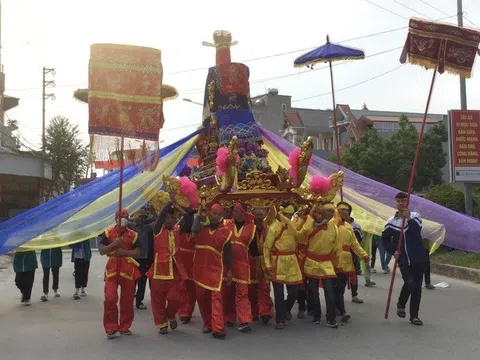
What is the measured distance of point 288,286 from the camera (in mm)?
7273

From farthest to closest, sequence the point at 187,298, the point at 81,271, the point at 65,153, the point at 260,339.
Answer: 1. the point at 65,153
2. the point at 81,271
3. the point at 187,298
4. the point at 260,339

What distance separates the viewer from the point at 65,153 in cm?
3409

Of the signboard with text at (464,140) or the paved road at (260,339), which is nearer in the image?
the paved road at (260,339)

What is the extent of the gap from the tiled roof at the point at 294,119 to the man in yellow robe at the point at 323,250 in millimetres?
40782

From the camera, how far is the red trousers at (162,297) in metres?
6.88

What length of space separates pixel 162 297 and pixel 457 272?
24.8 feet

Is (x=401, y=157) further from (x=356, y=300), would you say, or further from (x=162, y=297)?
(x=162, y=297)

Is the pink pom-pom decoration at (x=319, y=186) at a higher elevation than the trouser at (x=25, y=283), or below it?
higher

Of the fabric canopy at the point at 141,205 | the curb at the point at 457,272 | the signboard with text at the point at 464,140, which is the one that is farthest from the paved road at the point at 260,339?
the signboard with text at the point at 464,140

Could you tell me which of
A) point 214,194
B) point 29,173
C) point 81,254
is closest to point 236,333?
point 214,194

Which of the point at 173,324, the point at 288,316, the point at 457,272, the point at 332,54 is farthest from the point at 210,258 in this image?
the point at 457,272

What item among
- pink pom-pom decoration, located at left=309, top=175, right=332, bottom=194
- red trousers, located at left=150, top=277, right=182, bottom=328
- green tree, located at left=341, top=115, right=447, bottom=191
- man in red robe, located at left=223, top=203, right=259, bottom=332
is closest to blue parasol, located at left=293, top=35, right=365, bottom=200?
pink pom-pom decoration, located at left=309, top=175, right=332, bottom=194

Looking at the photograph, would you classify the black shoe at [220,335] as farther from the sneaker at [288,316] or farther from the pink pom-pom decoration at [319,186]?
the pink pom-pom decoration at [319,186]

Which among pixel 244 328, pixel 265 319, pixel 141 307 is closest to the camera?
pixel 244 328
